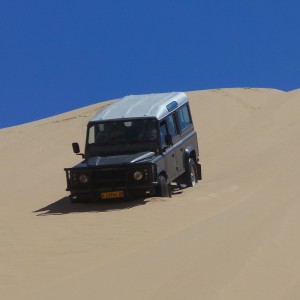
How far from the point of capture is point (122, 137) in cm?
1800

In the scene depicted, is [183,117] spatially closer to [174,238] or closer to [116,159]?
[116,159]

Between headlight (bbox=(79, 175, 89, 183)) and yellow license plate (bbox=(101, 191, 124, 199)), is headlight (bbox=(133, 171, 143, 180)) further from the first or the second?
headlight (bbox=(79, 175, 89, 183))

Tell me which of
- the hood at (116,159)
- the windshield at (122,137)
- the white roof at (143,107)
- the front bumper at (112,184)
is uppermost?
the white roof at (143,107)

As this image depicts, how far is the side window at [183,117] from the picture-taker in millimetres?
19219

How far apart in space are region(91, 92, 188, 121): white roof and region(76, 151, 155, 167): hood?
0.87 m

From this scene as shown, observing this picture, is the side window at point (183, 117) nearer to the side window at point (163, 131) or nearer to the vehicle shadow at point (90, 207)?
the side window at point (163, 131)

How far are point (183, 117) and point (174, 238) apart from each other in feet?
21.0

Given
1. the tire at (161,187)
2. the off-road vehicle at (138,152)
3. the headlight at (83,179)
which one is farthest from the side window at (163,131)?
the headlight at (83,179)

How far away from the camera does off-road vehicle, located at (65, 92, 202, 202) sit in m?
17.1

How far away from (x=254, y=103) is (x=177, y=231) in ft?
65.5

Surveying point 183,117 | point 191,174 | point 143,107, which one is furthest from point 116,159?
point 183,117

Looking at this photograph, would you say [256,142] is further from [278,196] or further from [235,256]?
[235,256]

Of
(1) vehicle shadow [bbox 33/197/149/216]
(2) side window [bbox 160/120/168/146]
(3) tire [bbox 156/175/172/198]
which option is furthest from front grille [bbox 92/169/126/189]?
(2) side window [bbox 160/120/168/146]

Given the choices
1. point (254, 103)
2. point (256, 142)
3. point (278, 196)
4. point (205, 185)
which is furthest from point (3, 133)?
point (278, 196)
